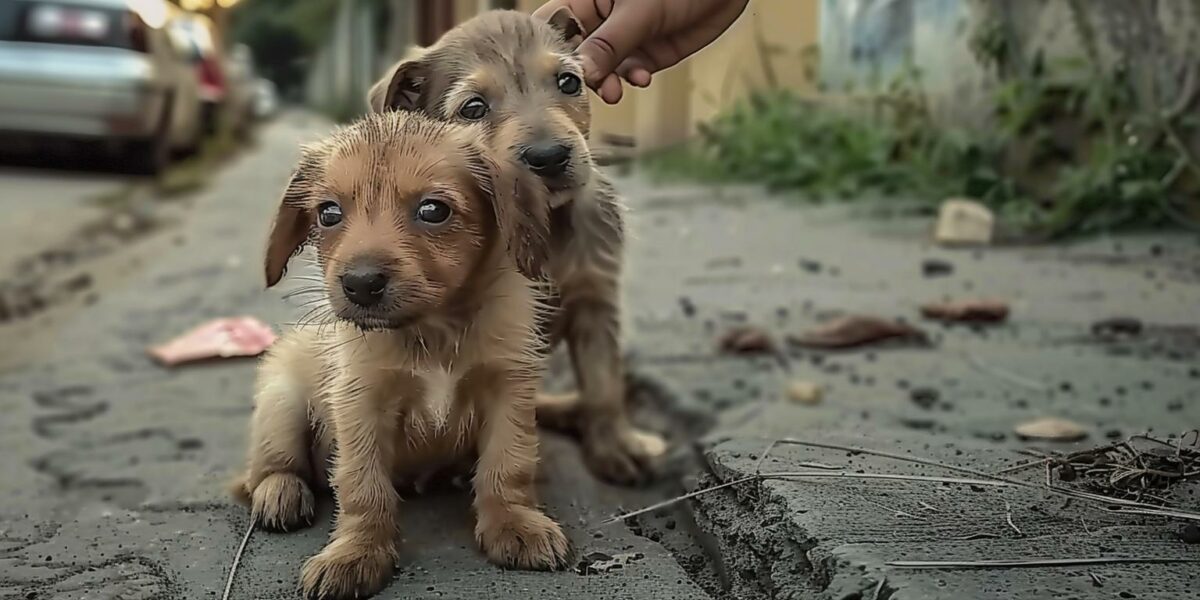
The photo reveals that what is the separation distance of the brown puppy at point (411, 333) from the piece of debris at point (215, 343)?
8.17 feet

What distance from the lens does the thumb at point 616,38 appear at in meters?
2.48

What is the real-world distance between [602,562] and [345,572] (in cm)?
48

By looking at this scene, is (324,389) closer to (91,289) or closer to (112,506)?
(112,506)

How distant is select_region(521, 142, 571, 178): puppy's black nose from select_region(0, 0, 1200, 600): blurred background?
26cm

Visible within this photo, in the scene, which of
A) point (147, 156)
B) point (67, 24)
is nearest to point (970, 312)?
point (67, 24)

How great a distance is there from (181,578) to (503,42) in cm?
124

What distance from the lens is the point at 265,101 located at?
1584 cm

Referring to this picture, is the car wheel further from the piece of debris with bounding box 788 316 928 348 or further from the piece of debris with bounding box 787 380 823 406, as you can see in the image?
the piece of debris with bounding box 787 380 823 406

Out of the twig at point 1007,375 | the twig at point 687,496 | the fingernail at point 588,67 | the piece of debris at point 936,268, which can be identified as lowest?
the piece of debris at point 936,268

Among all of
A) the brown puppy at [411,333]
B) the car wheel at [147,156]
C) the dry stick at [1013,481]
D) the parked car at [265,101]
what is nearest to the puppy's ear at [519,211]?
the brown puppy at [411,333]

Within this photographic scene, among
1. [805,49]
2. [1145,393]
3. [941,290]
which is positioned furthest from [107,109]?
[1145,393]

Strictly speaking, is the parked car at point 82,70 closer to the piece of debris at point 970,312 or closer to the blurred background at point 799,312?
the blurred background at point 799,312

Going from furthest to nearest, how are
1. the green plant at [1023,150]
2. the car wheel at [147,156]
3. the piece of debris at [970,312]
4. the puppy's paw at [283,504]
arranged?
the car wheel at [147,156], the green plant at [1023,150], the piece of debris at [970,312], the puppy's paw at [283,504]

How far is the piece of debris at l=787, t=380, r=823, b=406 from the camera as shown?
4.04m
